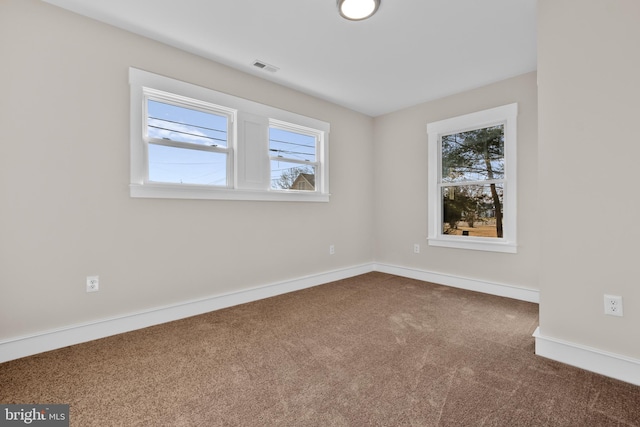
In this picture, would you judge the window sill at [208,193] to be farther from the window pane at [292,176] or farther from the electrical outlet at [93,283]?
the electrical outlet at [93,283]

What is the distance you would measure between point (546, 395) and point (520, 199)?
2.29 m

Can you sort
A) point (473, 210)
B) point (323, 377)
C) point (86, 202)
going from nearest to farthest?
point (323, 377) < point (86, 202) < point (473, 210)

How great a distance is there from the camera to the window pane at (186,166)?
8.66 feet

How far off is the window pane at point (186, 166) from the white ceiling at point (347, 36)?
983mm

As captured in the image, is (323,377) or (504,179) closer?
(323,377)

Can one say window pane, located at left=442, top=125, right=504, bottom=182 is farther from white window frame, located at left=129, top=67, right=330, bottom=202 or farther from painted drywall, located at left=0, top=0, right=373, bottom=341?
painted drywall, located at left=0, top=0, right=373, bottom=341

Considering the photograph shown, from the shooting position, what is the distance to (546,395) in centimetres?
157

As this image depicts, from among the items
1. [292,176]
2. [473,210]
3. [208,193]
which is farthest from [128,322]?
[473,210]

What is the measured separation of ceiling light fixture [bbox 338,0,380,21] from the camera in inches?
82.0

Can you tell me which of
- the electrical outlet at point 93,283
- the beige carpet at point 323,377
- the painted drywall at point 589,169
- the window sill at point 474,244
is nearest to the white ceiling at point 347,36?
the painted drywall at point 589,169

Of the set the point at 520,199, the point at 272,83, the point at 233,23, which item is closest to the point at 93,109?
the point at 233,23

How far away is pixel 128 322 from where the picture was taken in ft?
7.96

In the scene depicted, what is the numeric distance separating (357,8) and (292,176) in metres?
1.99

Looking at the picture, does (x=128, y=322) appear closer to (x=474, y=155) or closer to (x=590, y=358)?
(x=590, y=358)
